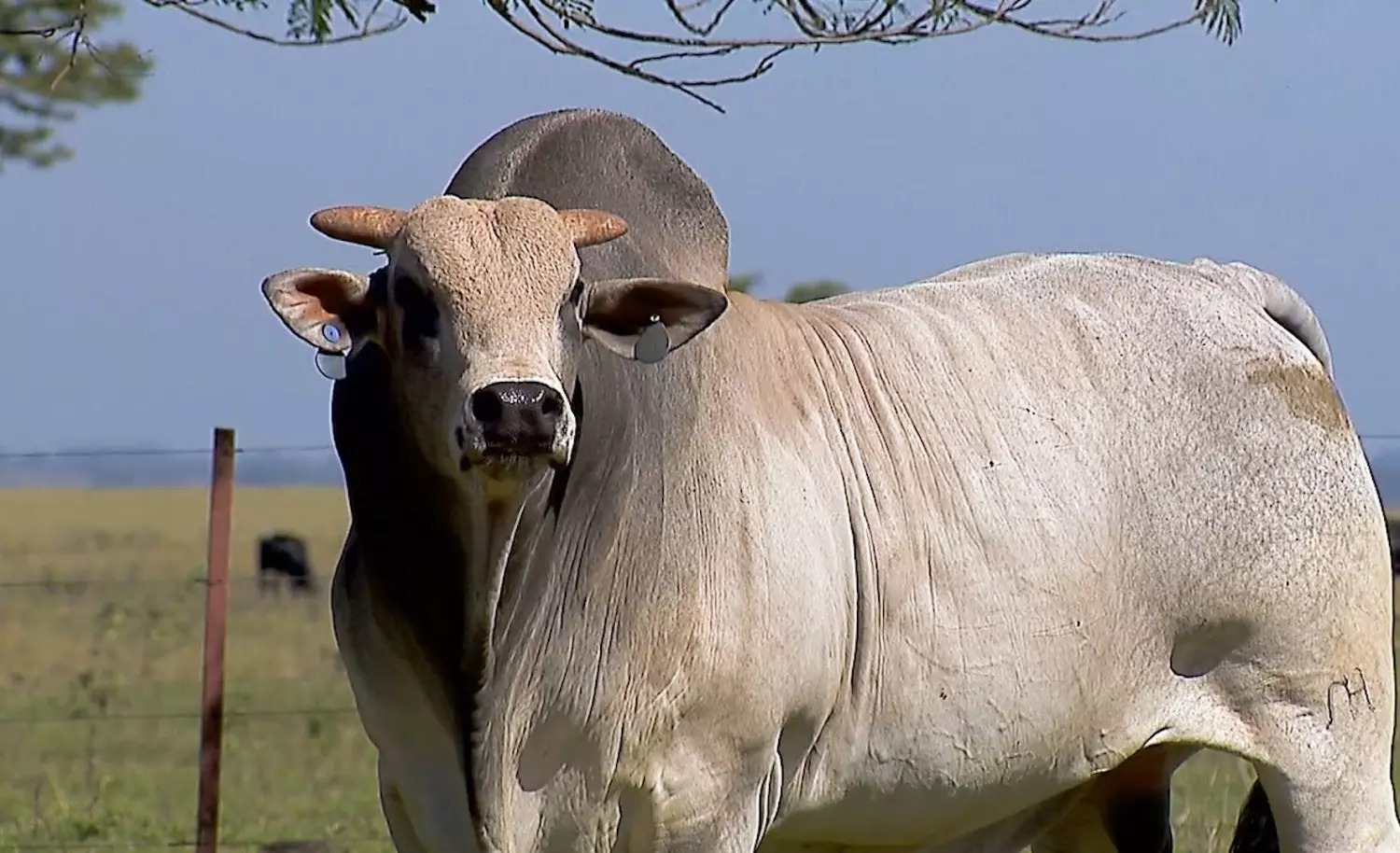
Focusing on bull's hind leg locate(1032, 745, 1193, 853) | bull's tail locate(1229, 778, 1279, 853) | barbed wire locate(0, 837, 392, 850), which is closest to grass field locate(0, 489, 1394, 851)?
barbed wire locate(0, 837, 392, 850)

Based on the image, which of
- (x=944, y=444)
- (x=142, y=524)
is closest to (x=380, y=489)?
(x=944, y=444)

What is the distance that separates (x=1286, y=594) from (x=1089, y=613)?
1.81 ft

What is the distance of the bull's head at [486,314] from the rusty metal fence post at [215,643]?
2903 millimetres

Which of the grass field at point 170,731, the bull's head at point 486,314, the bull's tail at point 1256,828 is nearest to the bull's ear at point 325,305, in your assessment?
the bull's head at point 486,314

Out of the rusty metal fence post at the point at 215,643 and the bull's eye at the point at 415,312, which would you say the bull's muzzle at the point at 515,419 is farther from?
the rusty metal fence post at the point at 215,643

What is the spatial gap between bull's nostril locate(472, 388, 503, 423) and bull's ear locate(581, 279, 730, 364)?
471 millimetres

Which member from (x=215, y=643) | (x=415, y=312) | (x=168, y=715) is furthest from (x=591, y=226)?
(x=168, y=715)

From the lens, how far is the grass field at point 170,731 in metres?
9.11

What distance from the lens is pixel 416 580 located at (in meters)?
4.62

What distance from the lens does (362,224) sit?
4.61 meters

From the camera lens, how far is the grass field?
29.9ft

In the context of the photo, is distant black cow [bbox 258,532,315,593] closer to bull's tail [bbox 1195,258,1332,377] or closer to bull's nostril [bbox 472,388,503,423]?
bull's tail [bbox 1195,258,1332,377]

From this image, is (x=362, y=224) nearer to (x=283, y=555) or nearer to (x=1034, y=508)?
(x=1034, y=508)

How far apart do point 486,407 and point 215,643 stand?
360 cm
